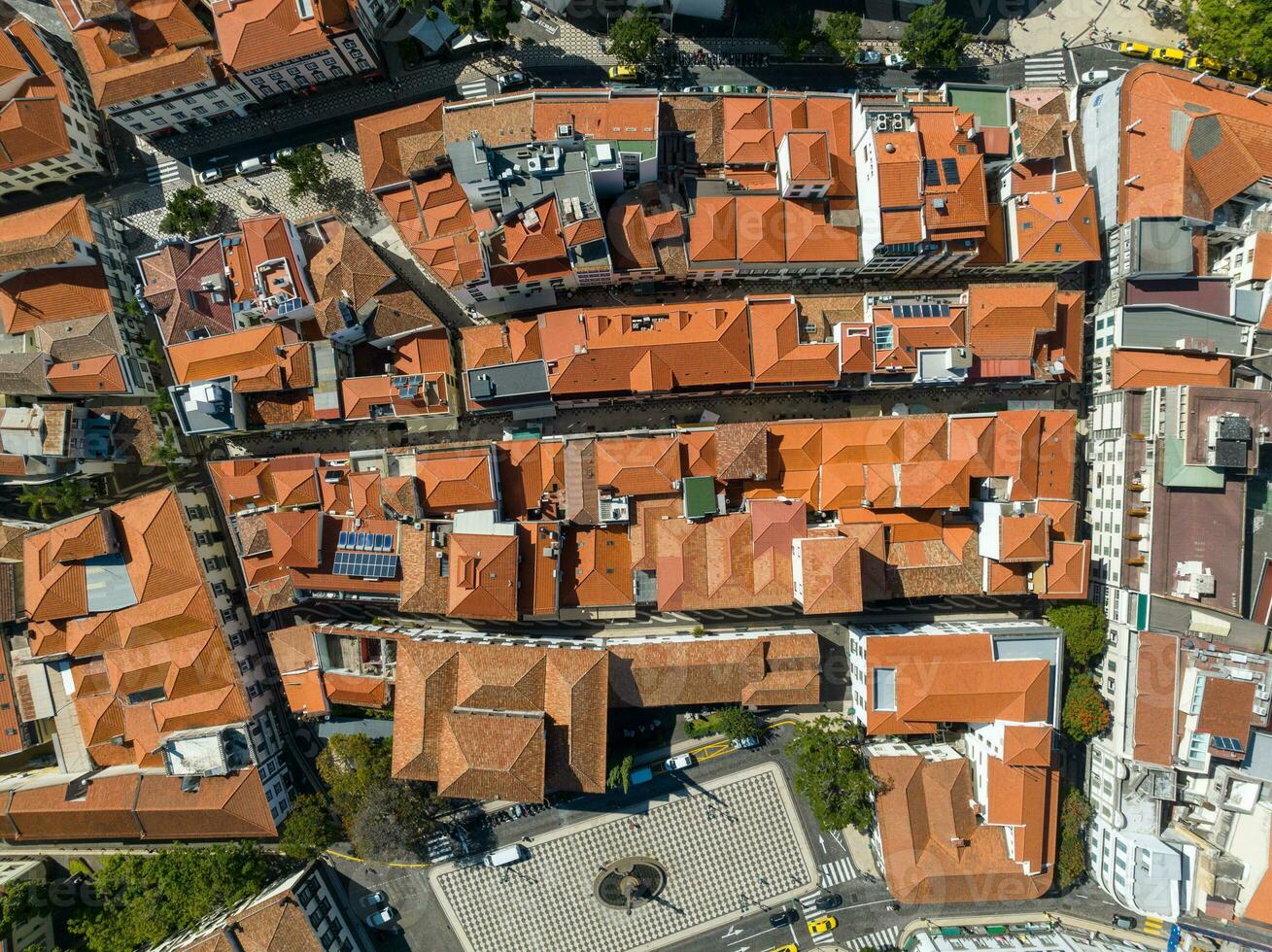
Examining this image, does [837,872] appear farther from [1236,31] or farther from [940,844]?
[1236,31]

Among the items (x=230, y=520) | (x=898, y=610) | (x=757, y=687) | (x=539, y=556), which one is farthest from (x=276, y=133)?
(x=898, y=610)

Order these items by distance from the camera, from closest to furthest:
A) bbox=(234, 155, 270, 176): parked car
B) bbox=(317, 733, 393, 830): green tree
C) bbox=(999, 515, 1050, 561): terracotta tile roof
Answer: bbox=(999, 515, 1050, 561): terracotta tile roof < bbox=(317, 733, 393, 830): green tree < bbox=(234, 155, 270, 176): parked car

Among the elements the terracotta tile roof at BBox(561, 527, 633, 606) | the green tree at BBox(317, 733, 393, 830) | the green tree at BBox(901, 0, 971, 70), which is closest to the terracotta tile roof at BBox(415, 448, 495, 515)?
the terracotta tile roof at BBox(561, 527, 633, 606)

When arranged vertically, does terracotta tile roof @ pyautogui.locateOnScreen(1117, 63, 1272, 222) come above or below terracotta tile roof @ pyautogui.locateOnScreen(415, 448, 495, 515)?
above

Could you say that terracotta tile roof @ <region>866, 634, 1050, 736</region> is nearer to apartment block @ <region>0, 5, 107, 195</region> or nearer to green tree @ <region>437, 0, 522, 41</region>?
green tree @ <region>437, 0, 522, 41</region>

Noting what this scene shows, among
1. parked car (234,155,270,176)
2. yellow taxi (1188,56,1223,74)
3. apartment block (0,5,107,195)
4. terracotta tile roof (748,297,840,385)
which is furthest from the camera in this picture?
parked car (234,155,270,176)

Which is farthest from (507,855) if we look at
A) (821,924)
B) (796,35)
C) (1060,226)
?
(796,35)

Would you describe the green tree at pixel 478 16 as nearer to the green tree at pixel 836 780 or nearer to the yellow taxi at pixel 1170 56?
the yellow taxi at pixel 1170 56
